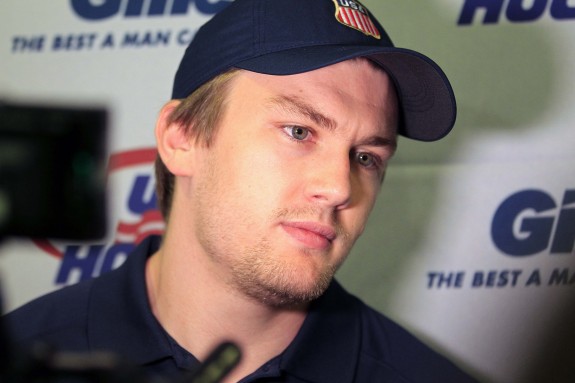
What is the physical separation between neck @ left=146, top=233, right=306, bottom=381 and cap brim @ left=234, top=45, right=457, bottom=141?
31cm

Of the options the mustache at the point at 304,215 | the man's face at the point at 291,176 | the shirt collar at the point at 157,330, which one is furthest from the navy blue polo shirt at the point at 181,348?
the mustache at the point at 304,215

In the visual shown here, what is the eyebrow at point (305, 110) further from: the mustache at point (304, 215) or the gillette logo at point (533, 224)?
the gillette logo at point (533, 224)

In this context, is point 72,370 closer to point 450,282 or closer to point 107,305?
point 107,305

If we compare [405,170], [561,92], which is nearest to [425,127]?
[405,170]

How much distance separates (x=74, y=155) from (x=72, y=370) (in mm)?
1228

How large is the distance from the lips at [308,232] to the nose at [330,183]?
0.03 metres

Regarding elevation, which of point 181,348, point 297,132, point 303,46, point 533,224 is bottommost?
point 181,348

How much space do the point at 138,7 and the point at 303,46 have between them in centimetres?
64

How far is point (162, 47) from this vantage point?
66.6 inches

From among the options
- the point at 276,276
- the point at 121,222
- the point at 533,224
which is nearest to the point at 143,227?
the point at 121,222

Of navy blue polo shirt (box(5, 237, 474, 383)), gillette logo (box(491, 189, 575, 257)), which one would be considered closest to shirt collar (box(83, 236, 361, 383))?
navy blue polo shirt (box(5, 237, 474, 383))

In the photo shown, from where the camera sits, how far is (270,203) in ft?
3.71

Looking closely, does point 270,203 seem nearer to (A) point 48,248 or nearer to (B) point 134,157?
(B) point 134,157

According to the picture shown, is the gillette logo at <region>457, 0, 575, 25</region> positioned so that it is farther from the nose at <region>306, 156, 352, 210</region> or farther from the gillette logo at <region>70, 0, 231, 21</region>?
the nose at <region>306, 156, 352, 210</region>
